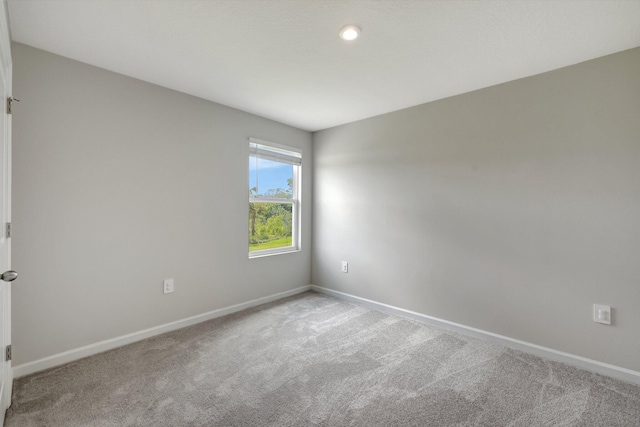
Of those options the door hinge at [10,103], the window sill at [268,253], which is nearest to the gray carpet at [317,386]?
the window sill at [268,253]

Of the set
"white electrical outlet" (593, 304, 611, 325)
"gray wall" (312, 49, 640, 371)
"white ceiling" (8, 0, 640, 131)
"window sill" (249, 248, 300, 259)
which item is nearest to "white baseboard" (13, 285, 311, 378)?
"window sill" (249, 248, 300, 259)

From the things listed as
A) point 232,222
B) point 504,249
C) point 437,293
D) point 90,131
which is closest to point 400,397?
point 437,293

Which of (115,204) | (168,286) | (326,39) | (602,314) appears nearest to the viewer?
(326,39)

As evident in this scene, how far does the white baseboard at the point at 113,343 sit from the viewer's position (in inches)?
79.7

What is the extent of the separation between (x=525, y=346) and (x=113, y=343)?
3.37 metres

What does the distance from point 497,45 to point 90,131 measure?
2.99m

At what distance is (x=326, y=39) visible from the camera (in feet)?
6.19

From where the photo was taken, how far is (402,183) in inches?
126

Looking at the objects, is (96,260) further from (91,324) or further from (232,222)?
(232,222)

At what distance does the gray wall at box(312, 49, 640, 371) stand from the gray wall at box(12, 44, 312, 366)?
162 centimetres

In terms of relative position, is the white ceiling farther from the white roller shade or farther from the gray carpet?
the gray carpet

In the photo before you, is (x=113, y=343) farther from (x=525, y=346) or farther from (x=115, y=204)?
(x=525, y=346)

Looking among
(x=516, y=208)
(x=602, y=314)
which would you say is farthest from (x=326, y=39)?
(x=602, y=314)

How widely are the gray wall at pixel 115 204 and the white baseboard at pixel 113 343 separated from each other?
0.14ft
